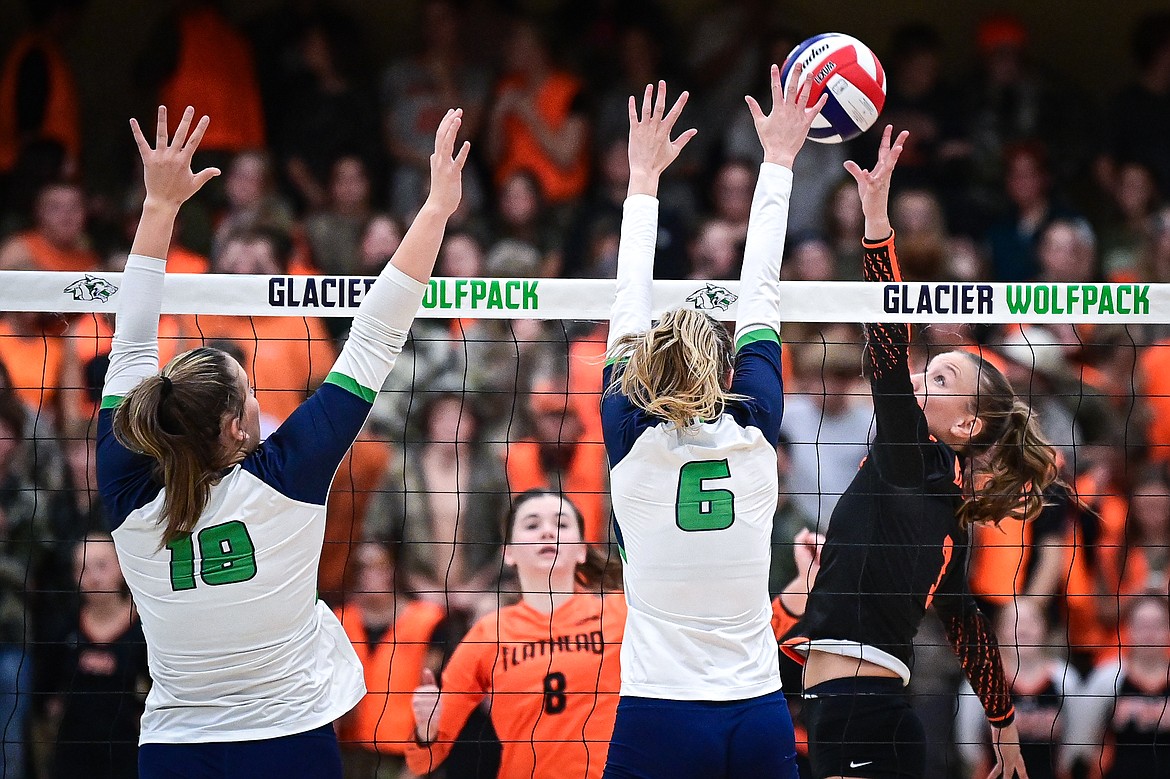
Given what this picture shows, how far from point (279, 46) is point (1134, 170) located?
5395mm

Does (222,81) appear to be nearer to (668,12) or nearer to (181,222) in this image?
(181,222)

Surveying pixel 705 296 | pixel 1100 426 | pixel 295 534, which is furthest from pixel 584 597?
pixel 1100 426

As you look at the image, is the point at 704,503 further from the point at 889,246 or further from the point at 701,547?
the point at 889,246

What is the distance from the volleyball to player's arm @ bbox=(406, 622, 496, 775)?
216 cm

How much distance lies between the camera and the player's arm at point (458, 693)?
467 cm

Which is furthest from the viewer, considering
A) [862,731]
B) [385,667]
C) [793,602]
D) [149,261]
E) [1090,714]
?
[1090,714]

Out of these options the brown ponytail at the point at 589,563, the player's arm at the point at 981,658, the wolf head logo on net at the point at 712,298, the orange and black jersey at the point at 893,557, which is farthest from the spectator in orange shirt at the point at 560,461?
the wolf head logo on net at the point at 712,298

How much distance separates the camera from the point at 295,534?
286 centimetres

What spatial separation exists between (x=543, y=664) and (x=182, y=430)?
216 centimetres

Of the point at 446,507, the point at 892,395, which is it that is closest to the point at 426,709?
the point at 446,507

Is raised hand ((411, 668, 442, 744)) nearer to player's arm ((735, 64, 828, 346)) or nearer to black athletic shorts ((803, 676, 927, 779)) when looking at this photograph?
black athletic shorts ((803, 676, 927, 779))

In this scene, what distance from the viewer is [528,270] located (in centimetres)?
714

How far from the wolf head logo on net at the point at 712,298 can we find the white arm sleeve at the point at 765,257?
58cm

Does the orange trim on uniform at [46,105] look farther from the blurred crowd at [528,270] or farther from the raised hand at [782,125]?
the raised hand at [782,125]
